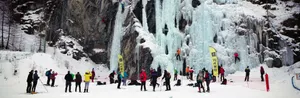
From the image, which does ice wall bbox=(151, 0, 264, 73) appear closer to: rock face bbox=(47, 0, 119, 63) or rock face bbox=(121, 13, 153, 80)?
rock face bbox=(121, 13, 153, 80)

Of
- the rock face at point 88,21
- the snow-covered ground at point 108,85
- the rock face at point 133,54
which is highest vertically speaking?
the rock face at point 88,21

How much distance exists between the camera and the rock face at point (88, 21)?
119 feet

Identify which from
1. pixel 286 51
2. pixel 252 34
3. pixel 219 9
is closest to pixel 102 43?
pixel 219 9

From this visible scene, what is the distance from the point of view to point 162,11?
32281mm

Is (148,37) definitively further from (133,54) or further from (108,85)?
(108,85)

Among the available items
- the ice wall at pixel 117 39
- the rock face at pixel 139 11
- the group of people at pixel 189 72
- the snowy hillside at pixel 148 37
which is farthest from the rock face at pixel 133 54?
the group of people at pixel 189 72

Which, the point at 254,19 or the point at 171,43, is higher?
the point at 254,19

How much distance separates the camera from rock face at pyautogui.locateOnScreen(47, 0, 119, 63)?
3612 cm

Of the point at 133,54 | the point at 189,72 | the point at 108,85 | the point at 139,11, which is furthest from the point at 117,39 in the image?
the point at 108,85

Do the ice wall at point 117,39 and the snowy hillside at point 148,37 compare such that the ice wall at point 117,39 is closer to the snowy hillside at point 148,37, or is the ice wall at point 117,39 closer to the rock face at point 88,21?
the snowy hillside at point 148,37

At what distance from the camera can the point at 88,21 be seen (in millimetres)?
36719

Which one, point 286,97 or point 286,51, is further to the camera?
point 286,51

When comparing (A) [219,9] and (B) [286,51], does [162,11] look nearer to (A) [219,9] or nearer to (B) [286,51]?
(A) [219,9]

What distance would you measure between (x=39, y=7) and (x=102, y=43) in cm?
948
